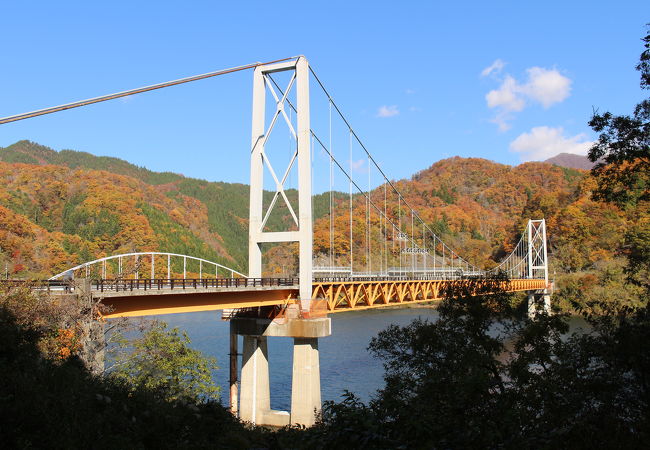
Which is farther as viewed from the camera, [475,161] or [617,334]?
[475,161]

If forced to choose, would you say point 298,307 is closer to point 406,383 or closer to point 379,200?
point 406,383

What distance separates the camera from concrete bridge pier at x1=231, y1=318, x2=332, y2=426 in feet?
90.1

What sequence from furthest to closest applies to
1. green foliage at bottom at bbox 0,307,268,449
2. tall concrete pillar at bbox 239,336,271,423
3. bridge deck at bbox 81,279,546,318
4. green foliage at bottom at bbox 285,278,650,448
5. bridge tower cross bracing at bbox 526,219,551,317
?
1. bridge tower cross bracing at bbox 526,219,551,317
2. tall concrete pillar at bbox 239,336,271,423
3. bridge deck at bbox 81,279,546,318
4. green foliage at bottom at bbox 0,307,268,449
5. green foliage at bottom at bbox 285,278,650,448

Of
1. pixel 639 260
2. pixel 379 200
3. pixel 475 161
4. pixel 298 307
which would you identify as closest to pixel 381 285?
pixel 298 307

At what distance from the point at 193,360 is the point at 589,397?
19582 millimetres

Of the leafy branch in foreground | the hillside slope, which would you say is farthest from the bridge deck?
the hillside slope

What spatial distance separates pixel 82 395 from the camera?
1211cm

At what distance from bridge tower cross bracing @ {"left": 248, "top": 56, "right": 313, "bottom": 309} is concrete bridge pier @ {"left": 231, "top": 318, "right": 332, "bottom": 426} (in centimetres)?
156

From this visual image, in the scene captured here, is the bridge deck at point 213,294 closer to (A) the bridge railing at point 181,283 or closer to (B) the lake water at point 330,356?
(A) the bridge railing at point 181,283

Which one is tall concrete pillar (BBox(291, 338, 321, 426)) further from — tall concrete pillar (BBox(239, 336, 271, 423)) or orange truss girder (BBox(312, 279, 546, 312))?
orange truss girder (BBox(312, 279, 546, 312))

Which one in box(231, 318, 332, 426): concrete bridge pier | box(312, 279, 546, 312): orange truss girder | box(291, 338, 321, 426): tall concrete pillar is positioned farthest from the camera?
box(312, 279, 546, 312): orange truss girder

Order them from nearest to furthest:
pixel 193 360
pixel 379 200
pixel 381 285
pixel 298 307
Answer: pixel 193 360 < pixel 298 307 < pixel 381 285 < pixel 379 200

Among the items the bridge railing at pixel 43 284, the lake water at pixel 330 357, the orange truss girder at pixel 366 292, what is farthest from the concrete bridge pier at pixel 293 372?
the bridge railing at pixel 43 284

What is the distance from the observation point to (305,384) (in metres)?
27.7
